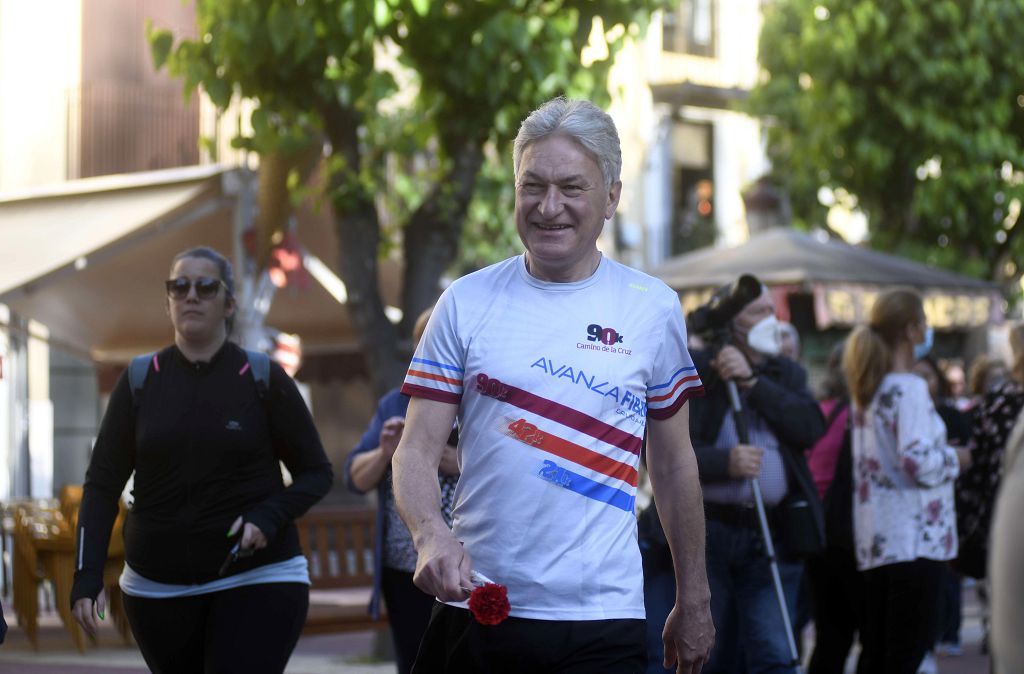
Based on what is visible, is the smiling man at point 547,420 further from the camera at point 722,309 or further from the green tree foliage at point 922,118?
the green tree foliage at point 922,118

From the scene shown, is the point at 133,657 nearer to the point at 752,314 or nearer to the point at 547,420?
the point at 752,314

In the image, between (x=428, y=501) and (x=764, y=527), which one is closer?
(x=428, y=501)

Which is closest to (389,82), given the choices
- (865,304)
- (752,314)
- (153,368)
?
(752,314)

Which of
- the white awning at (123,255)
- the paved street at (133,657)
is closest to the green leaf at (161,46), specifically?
the white awning at (123,255)

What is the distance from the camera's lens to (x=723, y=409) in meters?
7.29

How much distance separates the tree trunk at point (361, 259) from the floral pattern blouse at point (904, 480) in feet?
16.8

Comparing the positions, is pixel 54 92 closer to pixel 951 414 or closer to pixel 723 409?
pixel 951 414

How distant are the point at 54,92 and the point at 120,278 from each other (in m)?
7.80

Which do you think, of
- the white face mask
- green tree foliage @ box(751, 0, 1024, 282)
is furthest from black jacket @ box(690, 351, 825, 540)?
green tree foliage @ box(751, 0, 1024, 282)

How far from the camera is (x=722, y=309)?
Answer: 7.22 meters

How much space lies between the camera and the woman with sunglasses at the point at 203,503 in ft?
18.8

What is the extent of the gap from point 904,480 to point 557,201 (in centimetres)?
427

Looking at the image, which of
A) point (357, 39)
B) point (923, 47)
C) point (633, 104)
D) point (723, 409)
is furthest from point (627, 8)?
point (633, 104)

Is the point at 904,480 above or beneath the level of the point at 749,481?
beneath
